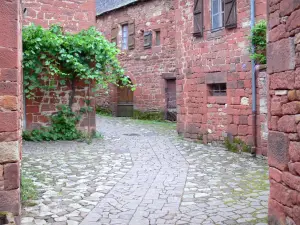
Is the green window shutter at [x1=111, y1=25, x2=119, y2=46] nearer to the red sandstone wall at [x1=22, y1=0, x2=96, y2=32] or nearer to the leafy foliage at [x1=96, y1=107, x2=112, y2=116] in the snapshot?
the leafy foliage at [x1=96, y1=107, x2=112, y2=116]

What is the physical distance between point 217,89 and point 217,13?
1982 millimetres

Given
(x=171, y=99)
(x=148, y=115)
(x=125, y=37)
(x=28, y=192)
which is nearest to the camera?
(x=28, y=192)

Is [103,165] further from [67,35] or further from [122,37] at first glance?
[122,37]

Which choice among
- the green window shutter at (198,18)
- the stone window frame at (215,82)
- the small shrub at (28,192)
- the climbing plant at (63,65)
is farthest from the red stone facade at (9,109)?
the green window shutter at (198,18)

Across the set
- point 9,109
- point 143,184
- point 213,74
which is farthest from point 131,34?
point 9,109

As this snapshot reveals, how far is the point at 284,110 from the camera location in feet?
11.4

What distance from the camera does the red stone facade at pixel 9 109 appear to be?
398 cm

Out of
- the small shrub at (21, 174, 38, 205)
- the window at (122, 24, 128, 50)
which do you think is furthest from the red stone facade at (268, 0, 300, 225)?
the window at (122, 24, 128, 50)

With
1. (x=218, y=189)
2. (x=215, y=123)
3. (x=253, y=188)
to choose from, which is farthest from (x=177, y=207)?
(x=215, y=123)

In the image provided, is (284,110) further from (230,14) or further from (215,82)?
(215,82)

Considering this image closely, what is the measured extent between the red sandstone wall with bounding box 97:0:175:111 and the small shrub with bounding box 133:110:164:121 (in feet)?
0.63

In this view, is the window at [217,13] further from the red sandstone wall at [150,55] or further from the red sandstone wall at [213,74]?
the red sandstone wall at [150,55]

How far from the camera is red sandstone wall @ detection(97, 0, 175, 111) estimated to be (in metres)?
16.3

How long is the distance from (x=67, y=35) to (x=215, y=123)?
479cm
